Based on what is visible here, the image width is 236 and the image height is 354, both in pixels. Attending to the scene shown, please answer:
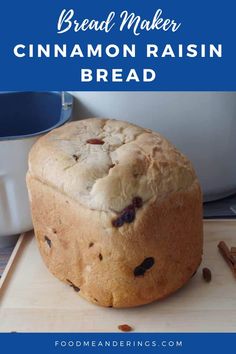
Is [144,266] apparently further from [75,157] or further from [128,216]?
[75,157]

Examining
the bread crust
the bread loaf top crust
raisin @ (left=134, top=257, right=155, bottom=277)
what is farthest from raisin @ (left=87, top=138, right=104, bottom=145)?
raisin @ (left=134, top=257, right=155, bottom=277)

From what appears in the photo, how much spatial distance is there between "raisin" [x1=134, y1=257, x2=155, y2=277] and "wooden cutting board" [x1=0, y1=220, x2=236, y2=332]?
0.08 metres

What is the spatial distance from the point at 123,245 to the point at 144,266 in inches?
Answer: 2.3

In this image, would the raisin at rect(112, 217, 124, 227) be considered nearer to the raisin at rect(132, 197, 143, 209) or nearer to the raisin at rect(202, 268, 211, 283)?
the raisin at rect(132, 197, 143, 209)

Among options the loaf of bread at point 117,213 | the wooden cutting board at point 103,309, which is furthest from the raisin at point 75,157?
the wooden cutting board at point 103,309

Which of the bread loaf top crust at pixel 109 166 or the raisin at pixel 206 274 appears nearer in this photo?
the bread loaf top crust at pixel 109 166

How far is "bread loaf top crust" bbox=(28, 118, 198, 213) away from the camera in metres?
0.65

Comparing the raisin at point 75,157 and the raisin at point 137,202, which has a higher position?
the raisin at point 75,157

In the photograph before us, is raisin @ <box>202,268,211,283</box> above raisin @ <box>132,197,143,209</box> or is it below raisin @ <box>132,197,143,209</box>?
below

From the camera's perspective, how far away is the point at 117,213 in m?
0.65

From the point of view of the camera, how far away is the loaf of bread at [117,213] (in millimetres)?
657

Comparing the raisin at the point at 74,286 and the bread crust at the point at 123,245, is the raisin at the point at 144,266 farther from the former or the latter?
the raisin at the point at 74,286

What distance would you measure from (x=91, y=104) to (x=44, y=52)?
0.22 meters

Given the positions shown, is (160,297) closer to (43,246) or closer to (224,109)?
(43,246)
